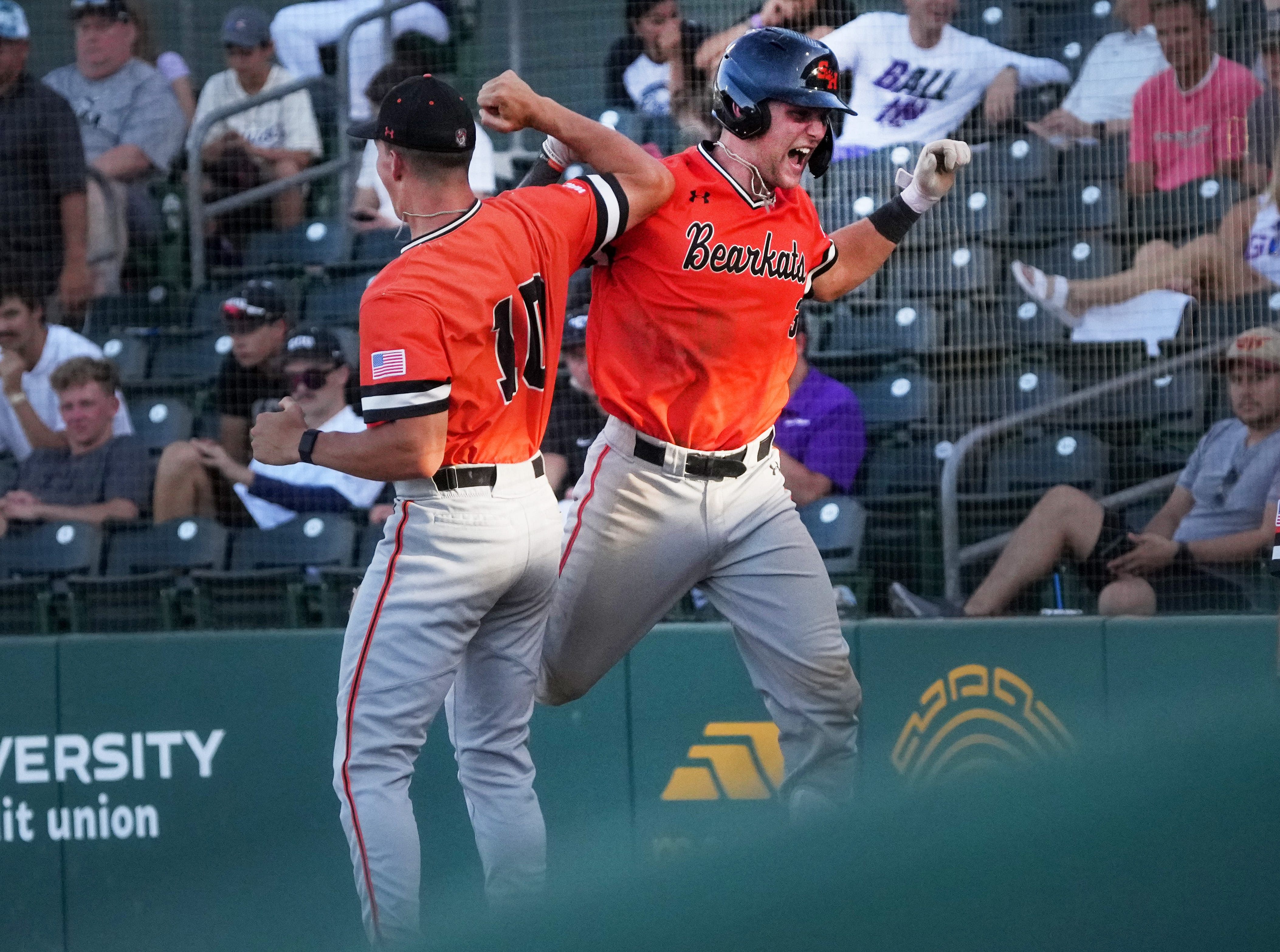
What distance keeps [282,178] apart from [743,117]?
3290 millimetres

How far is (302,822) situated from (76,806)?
734 millimetres

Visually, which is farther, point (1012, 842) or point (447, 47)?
point (447, 47)

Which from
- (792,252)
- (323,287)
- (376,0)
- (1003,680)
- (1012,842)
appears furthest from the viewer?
(376,0)

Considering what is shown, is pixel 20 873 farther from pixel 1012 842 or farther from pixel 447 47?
pixel 1012 842

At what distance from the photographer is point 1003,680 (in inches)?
177

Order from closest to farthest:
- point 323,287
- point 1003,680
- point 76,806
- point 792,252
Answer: point 792,252 → point 1003,680 → point 76,806 → point 323,287

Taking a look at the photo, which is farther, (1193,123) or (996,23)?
(996,23)

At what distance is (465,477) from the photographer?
10.7 feet

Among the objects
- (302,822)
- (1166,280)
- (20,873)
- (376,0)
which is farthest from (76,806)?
(1166,280)

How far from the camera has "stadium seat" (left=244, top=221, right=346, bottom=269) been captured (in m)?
5.90

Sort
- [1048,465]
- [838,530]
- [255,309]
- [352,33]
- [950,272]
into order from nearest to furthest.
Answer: [1048,465] → [838,530] → [950,272] → [255,309] → [352,33]

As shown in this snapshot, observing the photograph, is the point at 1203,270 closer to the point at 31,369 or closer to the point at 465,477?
the point at 465,477

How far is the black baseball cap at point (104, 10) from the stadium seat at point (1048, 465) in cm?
411

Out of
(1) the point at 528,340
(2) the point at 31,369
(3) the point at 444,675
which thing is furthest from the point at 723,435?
(2) the point at 31,369
